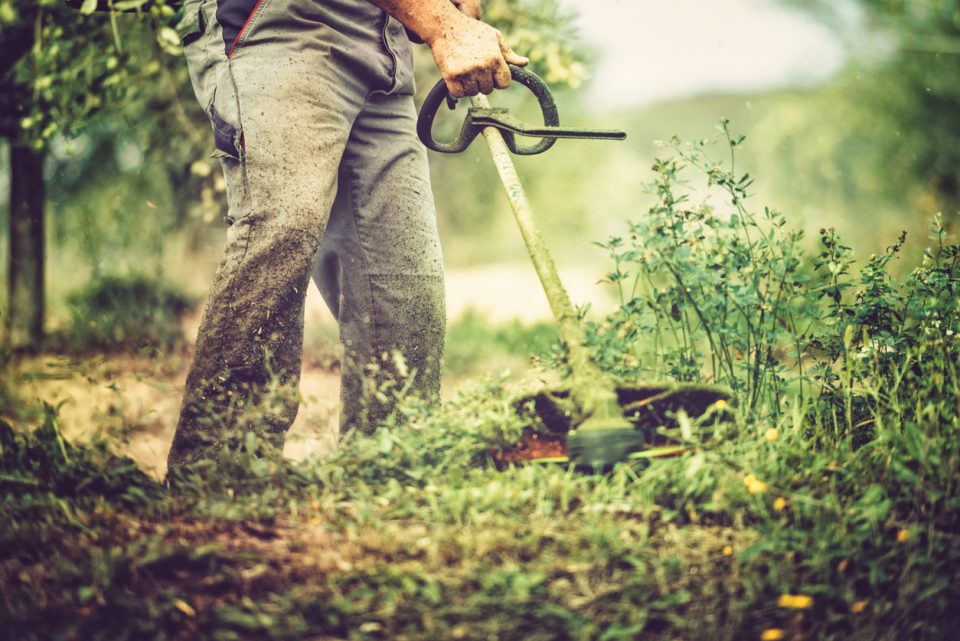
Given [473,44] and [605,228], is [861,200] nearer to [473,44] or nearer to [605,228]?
[605,228]

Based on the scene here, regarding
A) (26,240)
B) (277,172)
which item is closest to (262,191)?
(277,172)

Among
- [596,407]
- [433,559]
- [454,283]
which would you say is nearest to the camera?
[433,559]

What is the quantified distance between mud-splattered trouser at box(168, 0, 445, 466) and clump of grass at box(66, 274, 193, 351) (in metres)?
3.09

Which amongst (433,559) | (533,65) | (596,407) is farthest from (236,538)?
(533,65)

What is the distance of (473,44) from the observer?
7.80 ft

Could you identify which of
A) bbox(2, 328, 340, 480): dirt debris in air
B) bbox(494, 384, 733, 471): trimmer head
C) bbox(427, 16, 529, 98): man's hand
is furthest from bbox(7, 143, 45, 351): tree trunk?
bbox(494, 384, 733, 471): trimmer head

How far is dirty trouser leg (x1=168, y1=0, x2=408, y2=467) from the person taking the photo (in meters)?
2.33

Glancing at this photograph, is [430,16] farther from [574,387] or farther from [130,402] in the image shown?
[130,402]

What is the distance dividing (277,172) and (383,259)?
1.56ft

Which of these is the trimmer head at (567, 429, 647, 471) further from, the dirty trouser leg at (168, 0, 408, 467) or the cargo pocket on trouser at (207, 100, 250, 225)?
the cargo pocket on trouser at (207, 100, 250, 225)

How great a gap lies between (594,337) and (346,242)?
852 millimetres

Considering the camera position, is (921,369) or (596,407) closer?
(596,407)

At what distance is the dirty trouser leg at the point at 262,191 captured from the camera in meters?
2.33

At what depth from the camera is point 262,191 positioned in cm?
234
